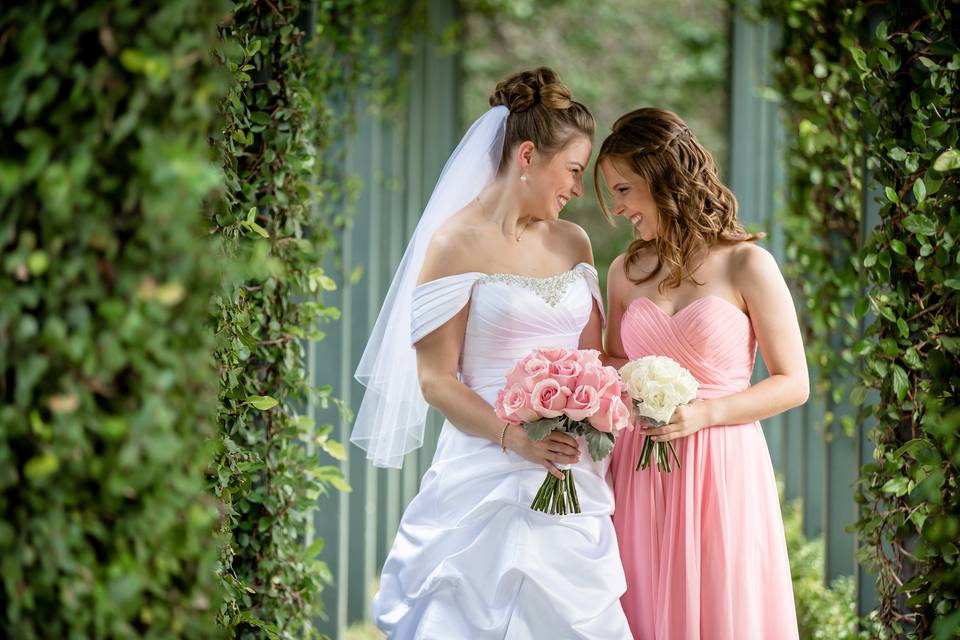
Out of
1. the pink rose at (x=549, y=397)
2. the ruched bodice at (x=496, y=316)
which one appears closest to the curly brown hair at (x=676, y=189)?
the ruched bodice at (x=496, y=316)

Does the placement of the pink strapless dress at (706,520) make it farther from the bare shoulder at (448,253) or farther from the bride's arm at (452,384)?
the bare shoulder at (448,253)

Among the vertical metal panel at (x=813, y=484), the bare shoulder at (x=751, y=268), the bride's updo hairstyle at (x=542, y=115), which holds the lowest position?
the vertical metal panel at (x=813, y=484)

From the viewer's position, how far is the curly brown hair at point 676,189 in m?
3.07

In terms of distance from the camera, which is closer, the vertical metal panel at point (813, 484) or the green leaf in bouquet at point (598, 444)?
the green leaf in bouquet at point (598, 444)

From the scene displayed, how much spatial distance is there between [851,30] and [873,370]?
114cm

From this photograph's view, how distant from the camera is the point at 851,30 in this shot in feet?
10.6

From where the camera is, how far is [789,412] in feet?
21.7

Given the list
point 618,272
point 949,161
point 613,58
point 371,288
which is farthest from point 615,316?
point 613,58

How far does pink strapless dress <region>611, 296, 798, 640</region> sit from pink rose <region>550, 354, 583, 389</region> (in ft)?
1.73

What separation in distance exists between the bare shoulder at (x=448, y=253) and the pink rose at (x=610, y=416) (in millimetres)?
688

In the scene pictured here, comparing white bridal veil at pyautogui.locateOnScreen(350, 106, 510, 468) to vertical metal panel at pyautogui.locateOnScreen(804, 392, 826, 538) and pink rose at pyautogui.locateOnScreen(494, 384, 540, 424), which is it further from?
vertical metal panel at pyautogui.locateOnScreen(804, 392, 826, 538)

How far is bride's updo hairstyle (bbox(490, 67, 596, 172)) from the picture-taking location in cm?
307

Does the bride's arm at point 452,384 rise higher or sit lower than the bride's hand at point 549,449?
higher

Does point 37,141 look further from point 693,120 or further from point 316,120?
point 693,120
